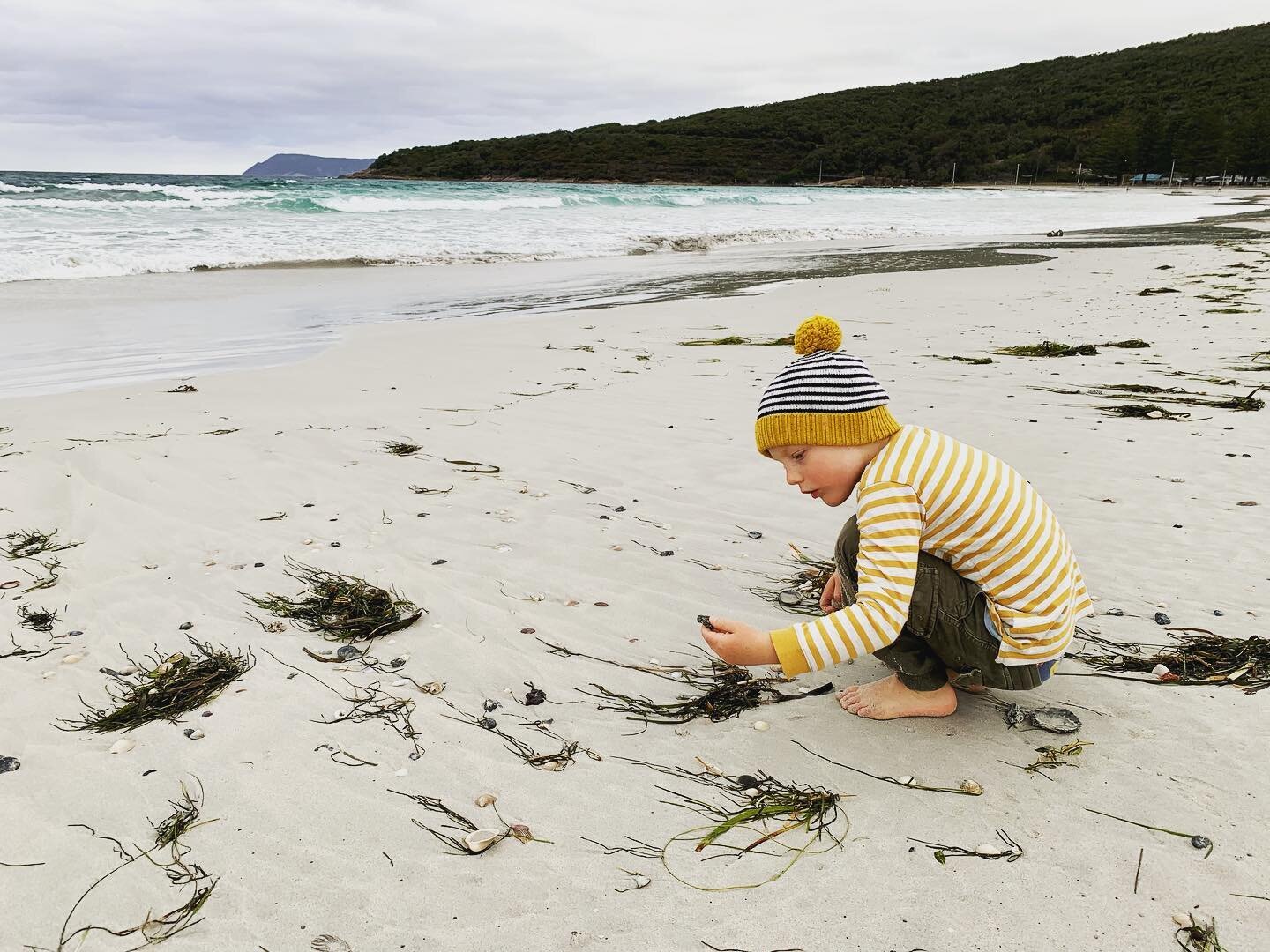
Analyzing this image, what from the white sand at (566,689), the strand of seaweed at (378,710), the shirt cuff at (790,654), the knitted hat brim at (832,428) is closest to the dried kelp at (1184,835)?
the white sand at (566,689)

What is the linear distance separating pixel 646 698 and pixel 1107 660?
1.55 meters

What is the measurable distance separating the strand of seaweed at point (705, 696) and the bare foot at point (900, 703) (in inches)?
7.4

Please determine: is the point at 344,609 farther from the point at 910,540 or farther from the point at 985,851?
the point at 985,851

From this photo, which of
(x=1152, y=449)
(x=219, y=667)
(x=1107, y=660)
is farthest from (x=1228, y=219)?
(x=219, y=667)

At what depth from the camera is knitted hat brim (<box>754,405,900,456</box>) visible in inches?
82.0

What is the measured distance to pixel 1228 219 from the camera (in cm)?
2930

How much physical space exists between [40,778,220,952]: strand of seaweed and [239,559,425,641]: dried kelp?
35.3 inches

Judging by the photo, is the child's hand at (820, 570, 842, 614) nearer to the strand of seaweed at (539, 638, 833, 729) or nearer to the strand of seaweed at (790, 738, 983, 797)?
the strand of seaweed at (539, 638, 833, 729)

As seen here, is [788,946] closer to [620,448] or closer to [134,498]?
[620,448]

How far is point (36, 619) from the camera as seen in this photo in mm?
3047

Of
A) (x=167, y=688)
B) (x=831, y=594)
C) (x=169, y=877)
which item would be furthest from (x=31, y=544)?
(x=831, y=594)

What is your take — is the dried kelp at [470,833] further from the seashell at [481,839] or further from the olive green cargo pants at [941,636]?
the olive green cargo pants at [941,636]

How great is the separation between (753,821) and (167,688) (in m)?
1.90

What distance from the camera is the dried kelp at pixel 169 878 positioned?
1749 mm
